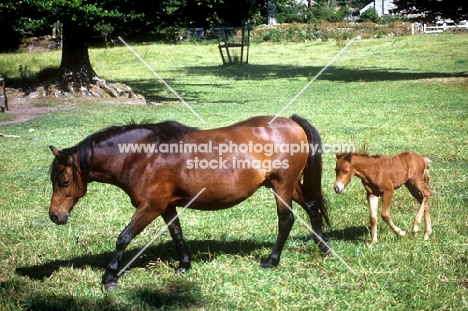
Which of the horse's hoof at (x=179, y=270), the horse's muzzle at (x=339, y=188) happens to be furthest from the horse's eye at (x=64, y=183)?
the horse's muzzle at (x=339, y=188)

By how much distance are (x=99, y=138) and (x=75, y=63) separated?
16.0 metres

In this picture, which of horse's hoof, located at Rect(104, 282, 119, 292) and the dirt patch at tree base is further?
the dirt patch at tree base

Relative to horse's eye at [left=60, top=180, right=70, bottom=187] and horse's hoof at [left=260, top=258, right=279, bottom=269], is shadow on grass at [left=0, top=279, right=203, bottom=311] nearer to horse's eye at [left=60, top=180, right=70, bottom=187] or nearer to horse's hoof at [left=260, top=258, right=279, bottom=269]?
horse's hoof at [left=260, top=258, right=279, bottom=269]

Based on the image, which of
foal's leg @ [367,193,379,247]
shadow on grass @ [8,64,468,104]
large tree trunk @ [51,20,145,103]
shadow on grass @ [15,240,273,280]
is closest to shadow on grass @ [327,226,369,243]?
foal's leg @ [367,193,379,247]

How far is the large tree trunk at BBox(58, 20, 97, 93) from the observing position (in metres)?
19.9

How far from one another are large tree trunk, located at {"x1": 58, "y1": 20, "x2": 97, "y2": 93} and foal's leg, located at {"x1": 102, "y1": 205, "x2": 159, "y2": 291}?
52.0 feet

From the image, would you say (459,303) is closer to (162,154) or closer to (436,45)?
(162,154)

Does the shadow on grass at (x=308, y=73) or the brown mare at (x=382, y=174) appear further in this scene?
the shadow on grass at (x=308, y=73)

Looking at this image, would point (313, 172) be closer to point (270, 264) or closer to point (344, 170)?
point (344, 170)

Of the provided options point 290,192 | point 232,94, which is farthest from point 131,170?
point 232,94

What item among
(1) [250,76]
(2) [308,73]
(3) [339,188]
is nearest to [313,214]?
(3) [339,188]

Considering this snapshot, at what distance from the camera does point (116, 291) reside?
15.4 feet

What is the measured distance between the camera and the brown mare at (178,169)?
191 inches

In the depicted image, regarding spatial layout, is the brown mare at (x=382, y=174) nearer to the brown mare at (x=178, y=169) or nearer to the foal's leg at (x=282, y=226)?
the brown mare at (x=178, y=169)
